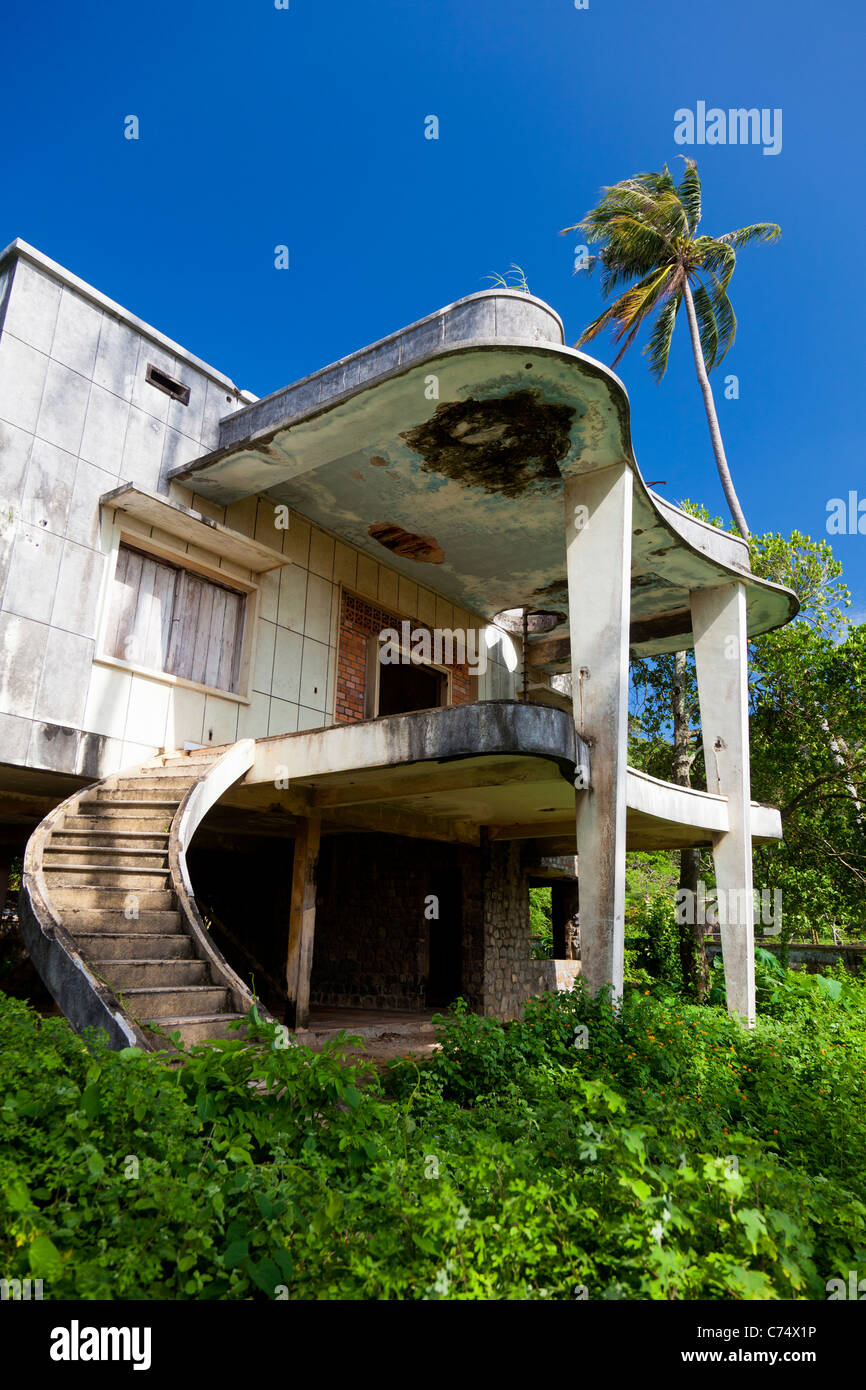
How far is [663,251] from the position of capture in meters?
17.7

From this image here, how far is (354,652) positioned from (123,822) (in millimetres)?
4626

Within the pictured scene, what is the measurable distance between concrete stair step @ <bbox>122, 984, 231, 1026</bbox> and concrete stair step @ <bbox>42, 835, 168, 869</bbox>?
1.25 metres

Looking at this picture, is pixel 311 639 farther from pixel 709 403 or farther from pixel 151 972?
pixel 709 403

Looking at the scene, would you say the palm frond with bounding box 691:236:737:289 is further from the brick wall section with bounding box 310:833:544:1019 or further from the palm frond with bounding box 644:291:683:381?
the brick wall section with bounding box 310:833:544:1019

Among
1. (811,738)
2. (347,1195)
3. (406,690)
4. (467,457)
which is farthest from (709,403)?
(347,1195)

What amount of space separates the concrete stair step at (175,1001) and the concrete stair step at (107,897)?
81 cm

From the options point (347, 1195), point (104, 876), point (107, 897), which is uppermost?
point (104, 876)

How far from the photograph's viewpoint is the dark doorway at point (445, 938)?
1355cm

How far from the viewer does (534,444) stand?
8.20m

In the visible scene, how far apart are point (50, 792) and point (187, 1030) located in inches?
177

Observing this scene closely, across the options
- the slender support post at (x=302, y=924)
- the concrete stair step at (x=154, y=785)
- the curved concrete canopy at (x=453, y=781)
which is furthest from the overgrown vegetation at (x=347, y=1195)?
the slender support post at (x=302, y=924)

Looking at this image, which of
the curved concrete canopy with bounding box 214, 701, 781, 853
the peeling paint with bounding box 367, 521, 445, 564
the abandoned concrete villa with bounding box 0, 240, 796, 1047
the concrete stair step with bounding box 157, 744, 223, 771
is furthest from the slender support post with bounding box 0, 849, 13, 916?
the peeling paint with bounding box 367, 521, 445, 564
